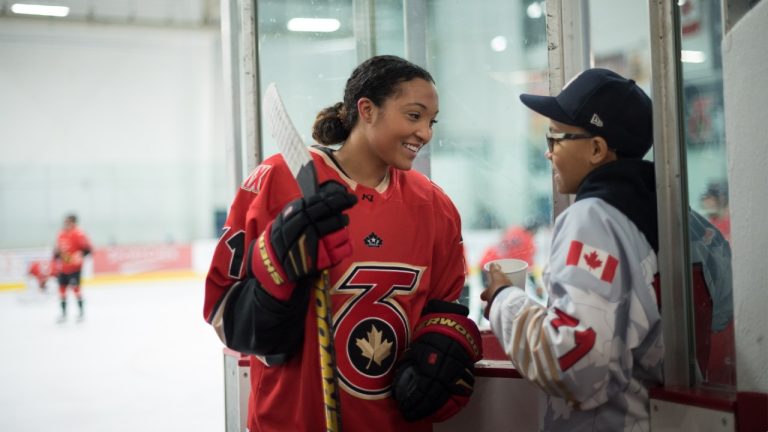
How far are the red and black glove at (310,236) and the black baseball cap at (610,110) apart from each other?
405 millimetres

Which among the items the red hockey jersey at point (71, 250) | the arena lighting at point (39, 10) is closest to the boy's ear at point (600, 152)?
the red hockey jersey at point (71, 250)

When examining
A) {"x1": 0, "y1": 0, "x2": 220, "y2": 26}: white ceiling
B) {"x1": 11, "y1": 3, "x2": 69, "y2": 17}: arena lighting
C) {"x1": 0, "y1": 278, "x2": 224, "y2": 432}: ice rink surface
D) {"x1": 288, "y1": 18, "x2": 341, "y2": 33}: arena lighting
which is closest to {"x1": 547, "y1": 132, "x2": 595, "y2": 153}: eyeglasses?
{"x1": 288, "y1": 18, "x2": 341, "y2": 33}: arena lighting

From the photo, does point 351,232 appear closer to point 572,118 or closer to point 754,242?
point 572,118

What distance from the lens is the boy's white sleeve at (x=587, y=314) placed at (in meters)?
1.07

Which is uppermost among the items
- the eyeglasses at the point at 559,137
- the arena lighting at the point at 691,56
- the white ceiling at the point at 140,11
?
the white ceiling at the point at 140,11

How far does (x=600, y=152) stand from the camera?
3.97ft

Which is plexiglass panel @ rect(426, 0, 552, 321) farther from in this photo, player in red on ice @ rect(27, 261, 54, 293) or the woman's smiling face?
player in red on ice @ rect(27, 261, 54, 293)

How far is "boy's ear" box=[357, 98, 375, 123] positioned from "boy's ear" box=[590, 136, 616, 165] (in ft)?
1.32

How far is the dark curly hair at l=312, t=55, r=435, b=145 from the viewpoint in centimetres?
133

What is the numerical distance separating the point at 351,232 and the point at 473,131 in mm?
817

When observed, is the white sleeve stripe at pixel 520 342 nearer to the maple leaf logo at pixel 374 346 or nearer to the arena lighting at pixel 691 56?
the maple leaf logo at pixel 374 346

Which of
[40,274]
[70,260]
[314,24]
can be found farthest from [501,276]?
[40,274]

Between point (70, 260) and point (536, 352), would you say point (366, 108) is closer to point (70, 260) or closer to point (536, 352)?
point (536, 352)

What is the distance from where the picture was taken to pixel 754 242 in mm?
1022
